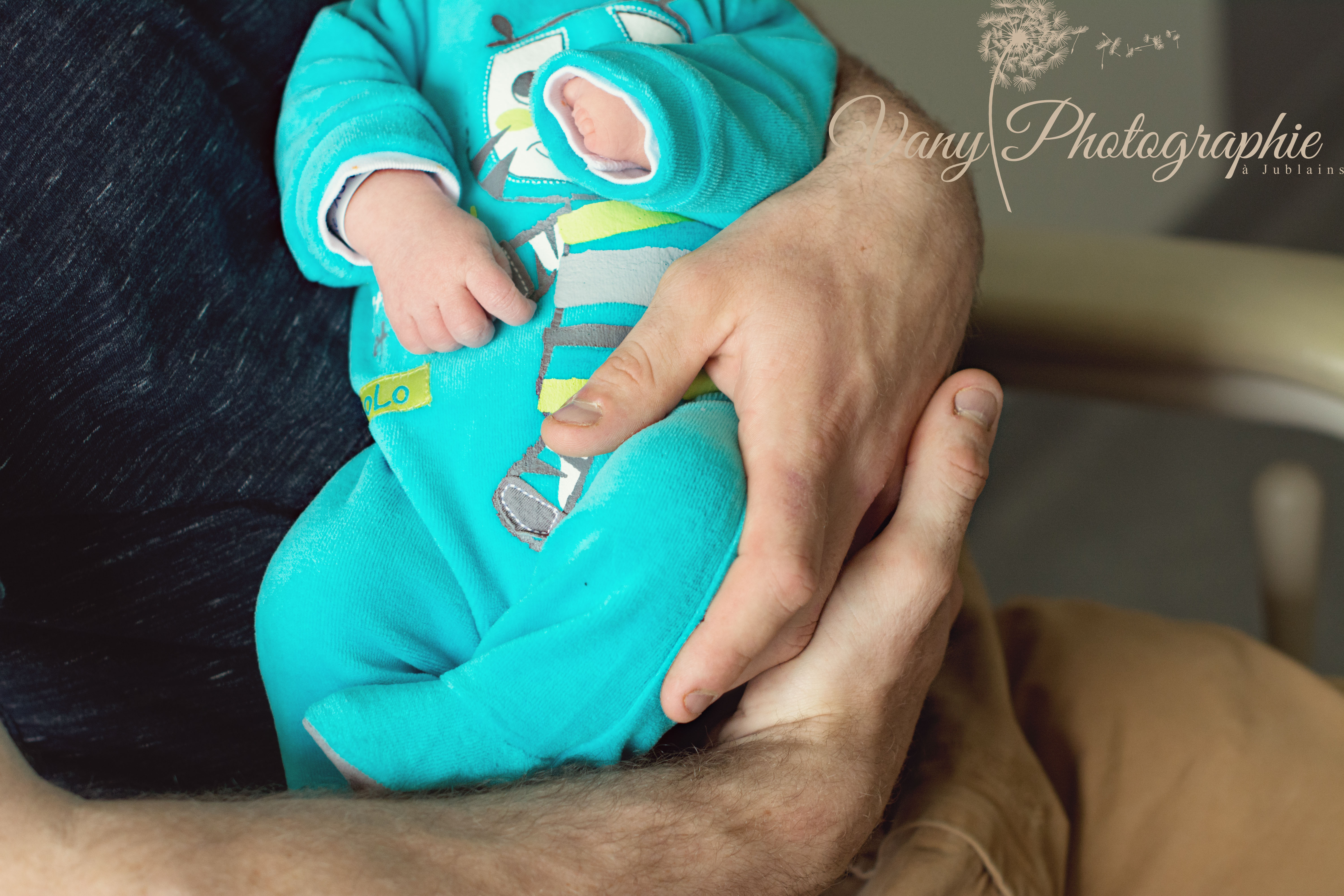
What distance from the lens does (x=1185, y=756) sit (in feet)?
3.20

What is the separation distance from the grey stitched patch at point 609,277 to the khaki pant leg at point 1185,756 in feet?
2.13

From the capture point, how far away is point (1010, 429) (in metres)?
2.30

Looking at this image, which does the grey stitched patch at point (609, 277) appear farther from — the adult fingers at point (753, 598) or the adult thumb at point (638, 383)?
the adult fingers at point (753, 598)

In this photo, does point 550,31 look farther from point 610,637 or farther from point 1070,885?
point 1070,885

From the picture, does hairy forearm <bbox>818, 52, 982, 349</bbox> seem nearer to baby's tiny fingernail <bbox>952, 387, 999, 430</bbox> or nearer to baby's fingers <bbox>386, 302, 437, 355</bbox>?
baby's tiny fingernail <bbox>952, 387, 999, 430</bbox>

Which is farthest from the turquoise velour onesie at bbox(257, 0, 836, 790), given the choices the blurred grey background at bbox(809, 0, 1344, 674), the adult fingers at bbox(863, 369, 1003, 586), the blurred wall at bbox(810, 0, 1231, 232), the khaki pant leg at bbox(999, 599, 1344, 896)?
the blurred grey background at bbox(809, 0, 1344, 674)

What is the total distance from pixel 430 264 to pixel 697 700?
0.39 metres

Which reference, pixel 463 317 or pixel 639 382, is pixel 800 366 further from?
pixel 463 317

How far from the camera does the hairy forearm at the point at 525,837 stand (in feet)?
1.72

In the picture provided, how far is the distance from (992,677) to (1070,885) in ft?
0.72

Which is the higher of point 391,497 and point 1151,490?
point 391,497

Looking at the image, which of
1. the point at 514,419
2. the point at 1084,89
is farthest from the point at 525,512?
the point at 1084,89

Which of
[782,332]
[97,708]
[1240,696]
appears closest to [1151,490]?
[1240,696]

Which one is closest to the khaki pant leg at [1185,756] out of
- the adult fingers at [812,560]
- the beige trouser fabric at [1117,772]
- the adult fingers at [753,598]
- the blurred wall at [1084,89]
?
the beige trouser fabric at [1117,772]
